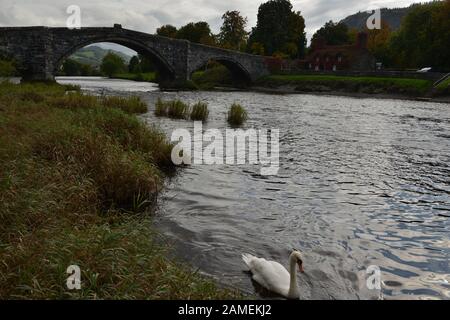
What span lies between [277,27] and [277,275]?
99649mm

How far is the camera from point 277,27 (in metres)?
99.5

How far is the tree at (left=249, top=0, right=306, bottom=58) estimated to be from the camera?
326 ft

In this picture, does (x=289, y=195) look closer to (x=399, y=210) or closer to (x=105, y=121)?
(x=399, y=210)

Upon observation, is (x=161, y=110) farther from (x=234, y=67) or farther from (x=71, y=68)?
(x=71, y=68)

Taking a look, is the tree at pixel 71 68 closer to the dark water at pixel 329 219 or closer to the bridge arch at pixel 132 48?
the bridge arch at pixel 132 48

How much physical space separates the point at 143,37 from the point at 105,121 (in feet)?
160

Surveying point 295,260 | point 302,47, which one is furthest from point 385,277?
point 302,47

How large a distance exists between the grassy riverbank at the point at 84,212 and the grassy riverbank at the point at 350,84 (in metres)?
53.2

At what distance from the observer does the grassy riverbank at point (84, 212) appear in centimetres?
491

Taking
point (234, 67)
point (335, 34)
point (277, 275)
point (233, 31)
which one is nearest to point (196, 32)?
point (233, 31)

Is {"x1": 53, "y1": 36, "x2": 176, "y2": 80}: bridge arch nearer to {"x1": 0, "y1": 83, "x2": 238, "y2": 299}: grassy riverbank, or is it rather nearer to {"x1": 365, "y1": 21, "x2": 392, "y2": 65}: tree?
{"x1": 0, "y1": 83, "x2": 238, "y2": 299}: grassy riverbank

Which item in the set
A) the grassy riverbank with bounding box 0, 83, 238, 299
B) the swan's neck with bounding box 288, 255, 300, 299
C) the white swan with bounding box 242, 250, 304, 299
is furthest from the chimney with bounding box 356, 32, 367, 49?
the swan's neck with bounding box 288, 255, 300, 299

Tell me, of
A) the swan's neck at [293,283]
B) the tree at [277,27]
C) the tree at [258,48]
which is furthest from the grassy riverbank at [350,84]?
the swan's neck at [293,283]

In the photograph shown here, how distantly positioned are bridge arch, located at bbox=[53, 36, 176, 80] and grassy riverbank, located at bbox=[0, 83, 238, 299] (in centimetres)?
3991
